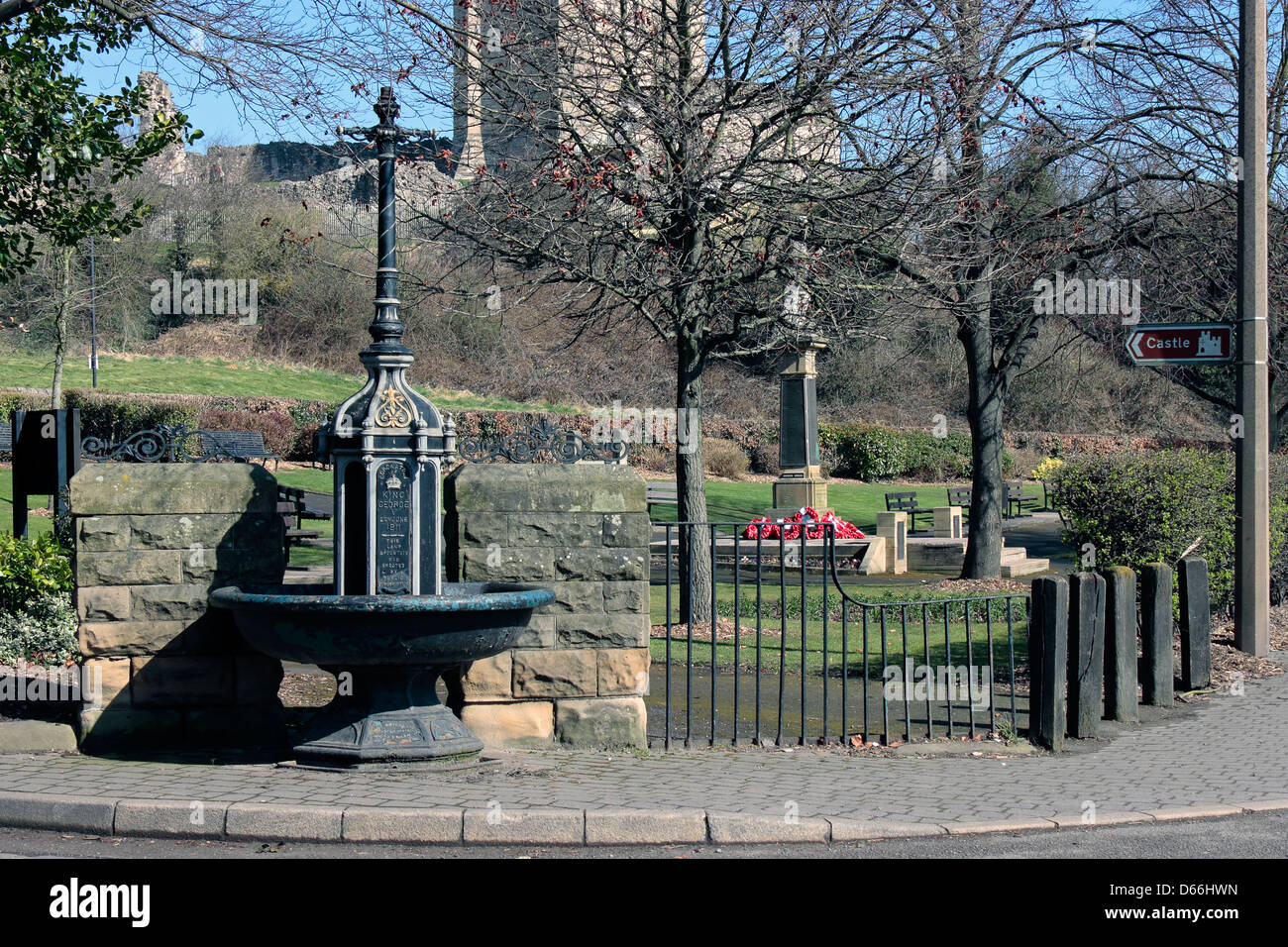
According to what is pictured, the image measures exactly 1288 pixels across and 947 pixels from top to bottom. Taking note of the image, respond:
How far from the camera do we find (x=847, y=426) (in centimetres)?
4025

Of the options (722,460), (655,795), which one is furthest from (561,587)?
(722,460)

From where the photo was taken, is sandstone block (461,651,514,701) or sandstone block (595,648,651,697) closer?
sandstone block (461,651,514,701)

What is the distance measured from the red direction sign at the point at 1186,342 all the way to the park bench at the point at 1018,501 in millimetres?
15666

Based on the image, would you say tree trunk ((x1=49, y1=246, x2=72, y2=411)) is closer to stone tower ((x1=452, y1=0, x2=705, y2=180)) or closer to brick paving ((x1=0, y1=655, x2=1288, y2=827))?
stone tower ((x1=452, y1=0, x2=705, y2=180))

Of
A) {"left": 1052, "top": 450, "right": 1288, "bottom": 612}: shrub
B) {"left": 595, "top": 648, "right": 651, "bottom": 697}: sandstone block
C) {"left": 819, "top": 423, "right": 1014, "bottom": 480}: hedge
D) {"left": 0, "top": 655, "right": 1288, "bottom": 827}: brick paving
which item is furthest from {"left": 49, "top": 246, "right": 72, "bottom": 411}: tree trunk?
{"left": 595, "top": 648, "right": 651, "bottom": 697}: sandstone block

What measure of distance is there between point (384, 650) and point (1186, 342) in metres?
7.56

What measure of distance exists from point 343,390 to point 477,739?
3684 centimetres

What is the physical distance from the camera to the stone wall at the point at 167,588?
6.85m

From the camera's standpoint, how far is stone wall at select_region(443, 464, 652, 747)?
7.06m

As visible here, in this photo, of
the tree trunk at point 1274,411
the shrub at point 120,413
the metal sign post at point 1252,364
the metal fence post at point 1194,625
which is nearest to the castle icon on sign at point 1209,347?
the metal sign post at point 1252,364

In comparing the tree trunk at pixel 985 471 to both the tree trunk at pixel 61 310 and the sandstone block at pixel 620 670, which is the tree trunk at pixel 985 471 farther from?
the tree trunk at pixel 61 310

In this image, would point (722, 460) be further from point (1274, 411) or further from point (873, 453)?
point (1274, 411)

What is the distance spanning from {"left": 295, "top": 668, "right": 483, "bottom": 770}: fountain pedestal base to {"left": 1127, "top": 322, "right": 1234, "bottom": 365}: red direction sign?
6.81m
